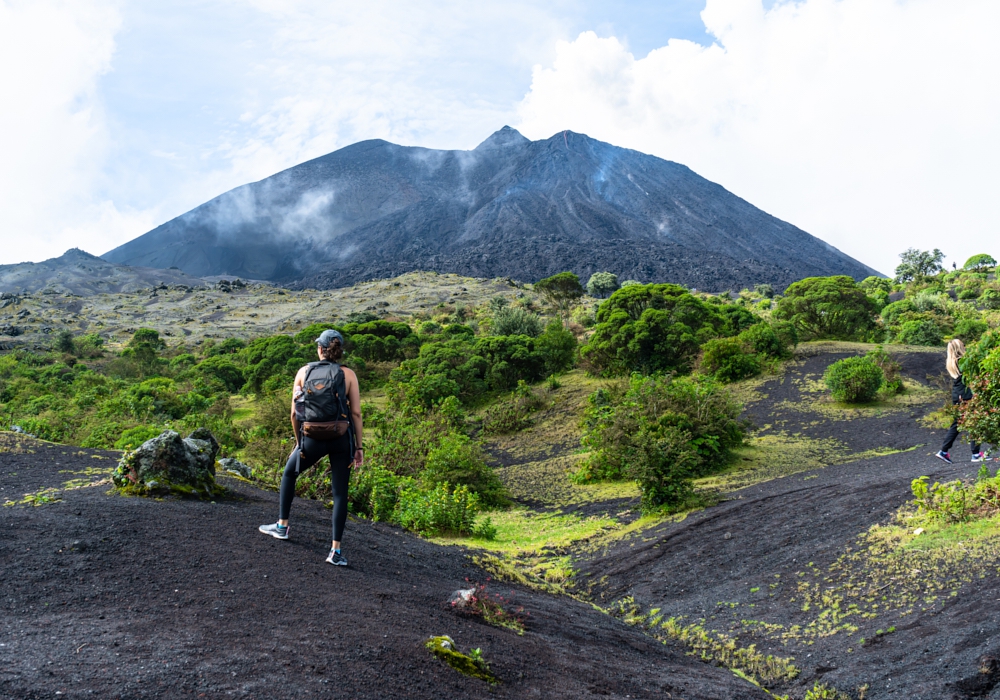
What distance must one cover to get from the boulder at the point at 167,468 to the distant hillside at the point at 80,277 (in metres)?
118

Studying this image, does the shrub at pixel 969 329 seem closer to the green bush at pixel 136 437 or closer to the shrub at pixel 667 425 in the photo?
the shrub at pixel 667 425

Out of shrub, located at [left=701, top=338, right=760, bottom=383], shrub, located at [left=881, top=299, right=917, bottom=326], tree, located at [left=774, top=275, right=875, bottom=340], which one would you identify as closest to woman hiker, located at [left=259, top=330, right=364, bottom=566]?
shrub, located at [left=701, top=338, right=760, bottom=383]

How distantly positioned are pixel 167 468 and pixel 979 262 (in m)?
69.0

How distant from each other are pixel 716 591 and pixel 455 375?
1993cm

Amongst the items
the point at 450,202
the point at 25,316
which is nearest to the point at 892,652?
the point at 25,316

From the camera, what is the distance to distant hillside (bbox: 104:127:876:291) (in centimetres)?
12006

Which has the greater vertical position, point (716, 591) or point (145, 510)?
point (145, 510)

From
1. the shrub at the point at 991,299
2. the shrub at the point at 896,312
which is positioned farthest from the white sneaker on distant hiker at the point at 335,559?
the shrub at the point at 991,299

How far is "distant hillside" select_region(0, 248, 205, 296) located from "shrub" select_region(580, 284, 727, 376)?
10685 centimetres

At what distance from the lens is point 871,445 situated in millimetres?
12297

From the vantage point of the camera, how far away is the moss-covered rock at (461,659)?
3271 millimetres

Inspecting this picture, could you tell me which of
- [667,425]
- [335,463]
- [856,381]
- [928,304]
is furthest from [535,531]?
[928,304]

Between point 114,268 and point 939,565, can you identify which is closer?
point 939,565

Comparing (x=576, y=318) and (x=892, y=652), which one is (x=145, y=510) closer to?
(x=892, y=652)
